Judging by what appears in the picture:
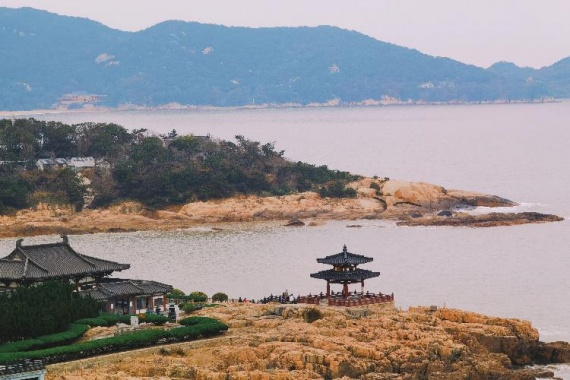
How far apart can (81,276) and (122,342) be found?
9104mm

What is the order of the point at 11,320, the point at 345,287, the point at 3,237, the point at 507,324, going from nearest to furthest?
1. the point at 11,320
2. the point at 507,324
3. the point at 345,287
4. the point at 3,237

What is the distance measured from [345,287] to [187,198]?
54.3 m

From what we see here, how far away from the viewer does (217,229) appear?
334 feet

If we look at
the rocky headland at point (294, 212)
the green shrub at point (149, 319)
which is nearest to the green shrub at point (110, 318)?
the green shrub at point (149, 319)

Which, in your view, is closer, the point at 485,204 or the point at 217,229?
the point at 217,229

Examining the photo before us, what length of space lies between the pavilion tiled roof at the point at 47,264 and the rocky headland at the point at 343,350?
544 cm

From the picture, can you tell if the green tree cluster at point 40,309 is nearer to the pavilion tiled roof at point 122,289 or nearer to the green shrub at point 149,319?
the green shrub at point 149,319

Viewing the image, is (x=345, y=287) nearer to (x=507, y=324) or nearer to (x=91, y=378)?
(x=507, y=324)

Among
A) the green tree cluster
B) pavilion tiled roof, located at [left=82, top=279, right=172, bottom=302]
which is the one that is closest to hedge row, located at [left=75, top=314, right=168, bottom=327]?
the green tree cluster

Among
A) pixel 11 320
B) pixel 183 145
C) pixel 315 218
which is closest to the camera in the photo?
pixel 11 320

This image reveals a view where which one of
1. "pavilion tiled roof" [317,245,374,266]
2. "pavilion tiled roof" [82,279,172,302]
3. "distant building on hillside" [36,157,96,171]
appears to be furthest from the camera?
"distant building on hillside" [36,157,96,171]

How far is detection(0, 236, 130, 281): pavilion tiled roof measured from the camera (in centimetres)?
5434

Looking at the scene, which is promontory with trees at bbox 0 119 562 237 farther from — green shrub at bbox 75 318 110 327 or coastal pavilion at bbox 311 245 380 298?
green shrub at bbox 75 318 110 327

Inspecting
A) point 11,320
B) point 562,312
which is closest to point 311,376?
point 11,320
